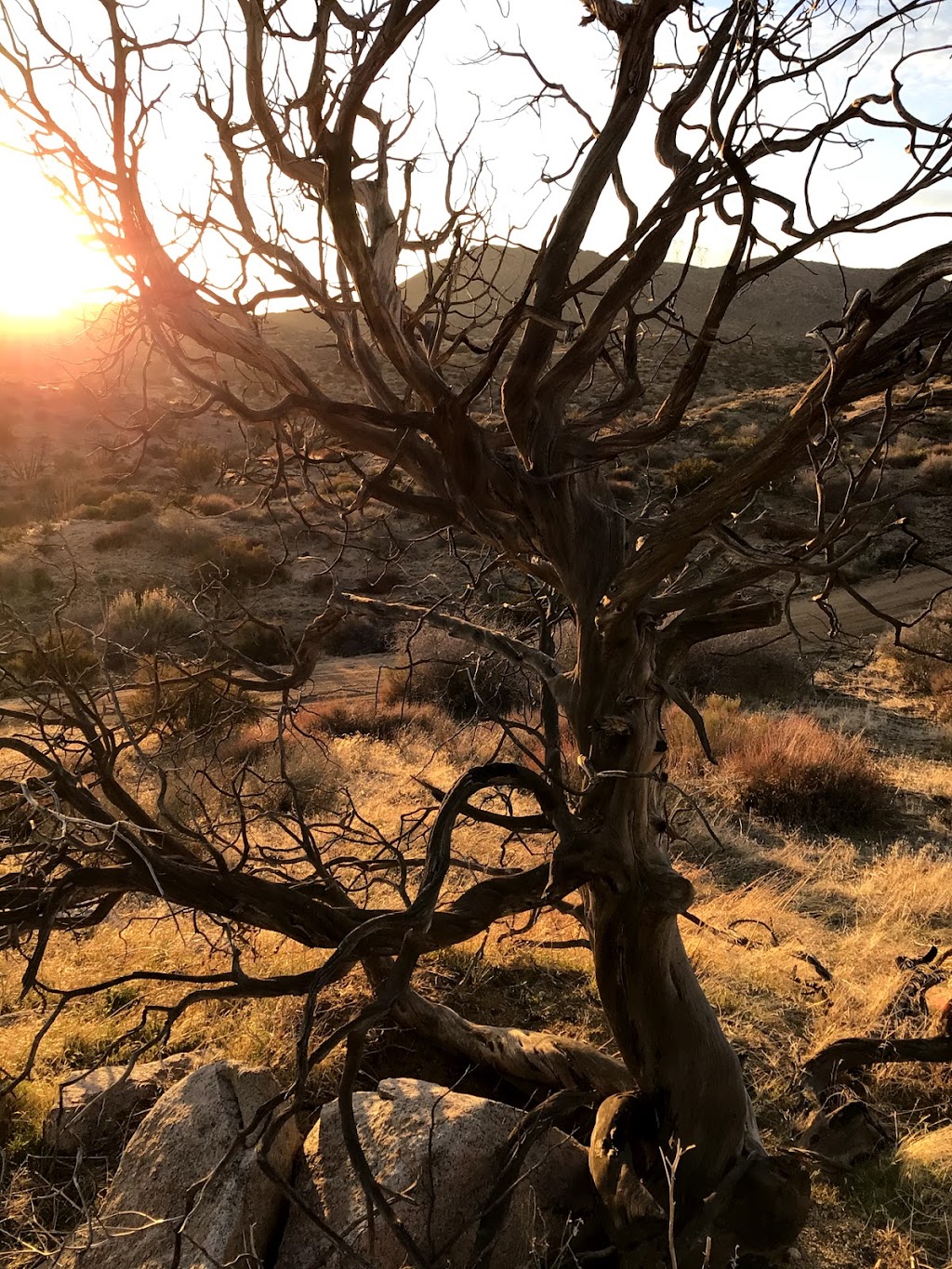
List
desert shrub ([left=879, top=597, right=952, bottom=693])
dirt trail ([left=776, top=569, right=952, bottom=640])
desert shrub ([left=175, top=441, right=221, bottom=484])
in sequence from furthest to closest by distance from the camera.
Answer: desert shrub ([left=175, top=441, right=221, bottom=484]) < dirt trail ([left=776, top=569, right=952, bottom=640]) < desert shrub ([left=879, top=597, right=952, bottom=693])

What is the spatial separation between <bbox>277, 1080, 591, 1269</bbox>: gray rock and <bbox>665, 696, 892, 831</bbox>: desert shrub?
19.4 feet

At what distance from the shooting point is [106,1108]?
3.62m

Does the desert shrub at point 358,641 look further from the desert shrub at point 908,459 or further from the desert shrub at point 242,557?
the desert shrub at point 908,459

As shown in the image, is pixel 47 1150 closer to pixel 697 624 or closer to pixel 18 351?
pixel 697 624

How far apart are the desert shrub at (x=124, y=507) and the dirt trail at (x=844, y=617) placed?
10315 millimetres

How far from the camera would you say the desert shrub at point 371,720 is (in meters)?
10.8

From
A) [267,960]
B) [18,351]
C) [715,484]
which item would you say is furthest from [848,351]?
[18,351]

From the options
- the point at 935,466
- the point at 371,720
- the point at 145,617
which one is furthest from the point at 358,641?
the point at 935,466

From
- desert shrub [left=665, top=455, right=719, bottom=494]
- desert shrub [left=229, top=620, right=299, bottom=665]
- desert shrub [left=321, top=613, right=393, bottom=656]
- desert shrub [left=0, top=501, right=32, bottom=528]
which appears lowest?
desert shrub [left=321, top=613, right=393, bottom=656]

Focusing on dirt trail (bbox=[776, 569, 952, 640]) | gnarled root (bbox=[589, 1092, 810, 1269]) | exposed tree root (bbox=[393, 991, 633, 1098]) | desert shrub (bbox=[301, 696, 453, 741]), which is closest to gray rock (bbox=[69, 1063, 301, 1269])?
exposed tree root (bbox=[393, 991, 633, 1098])

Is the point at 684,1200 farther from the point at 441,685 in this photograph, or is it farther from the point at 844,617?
the point at 844,617

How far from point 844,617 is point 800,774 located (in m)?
7.26

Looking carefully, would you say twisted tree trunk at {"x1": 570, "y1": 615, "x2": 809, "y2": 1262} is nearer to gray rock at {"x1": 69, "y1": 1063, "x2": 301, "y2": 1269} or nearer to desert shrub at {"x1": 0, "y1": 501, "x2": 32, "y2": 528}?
gray rock at {"x1": 69, "y1": 1063, "x2": 301, "y2": 1269}

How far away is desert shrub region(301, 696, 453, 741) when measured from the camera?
10797 millimetres
